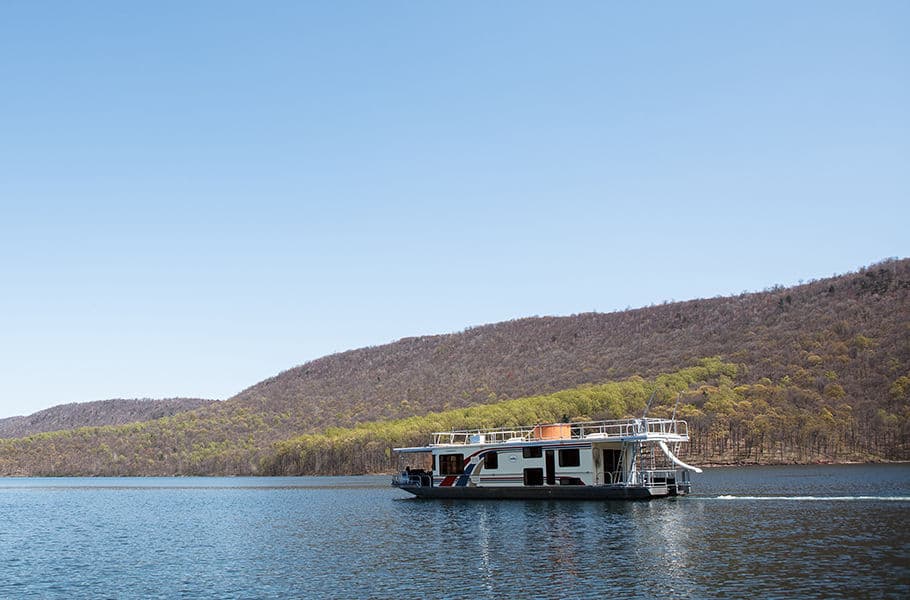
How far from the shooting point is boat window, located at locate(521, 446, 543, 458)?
79.8 metres

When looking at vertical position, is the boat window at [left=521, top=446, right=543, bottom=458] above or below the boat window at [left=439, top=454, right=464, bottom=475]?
above

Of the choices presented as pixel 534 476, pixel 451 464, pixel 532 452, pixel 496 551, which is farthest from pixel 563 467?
pixel 496 551

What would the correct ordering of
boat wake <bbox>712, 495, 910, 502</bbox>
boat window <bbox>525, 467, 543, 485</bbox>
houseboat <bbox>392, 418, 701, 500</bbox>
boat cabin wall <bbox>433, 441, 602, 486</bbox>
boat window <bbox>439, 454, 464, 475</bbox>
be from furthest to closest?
boat window <bbox>439, 454, 464, 475</bbox> → boat window <bbox>525, 467, 543, 485</bbox> → boat cabin wall <bbox>433, 441, 602, 486</bbox> → houseboat <bbox>392, 418, 701, 500</bbox> → boat wake <bbox>712, 495, 910, 502</bbox>

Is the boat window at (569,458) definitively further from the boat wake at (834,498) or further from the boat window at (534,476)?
the boat wake at (834,498)

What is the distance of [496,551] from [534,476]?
3148cm

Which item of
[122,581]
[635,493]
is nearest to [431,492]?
[635,493]

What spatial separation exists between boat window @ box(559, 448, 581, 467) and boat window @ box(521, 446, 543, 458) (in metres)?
2.17

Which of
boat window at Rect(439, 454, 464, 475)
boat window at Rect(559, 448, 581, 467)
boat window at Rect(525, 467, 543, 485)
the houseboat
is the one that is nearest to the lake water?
the houseboat

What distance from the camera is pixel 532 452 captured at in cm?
8019

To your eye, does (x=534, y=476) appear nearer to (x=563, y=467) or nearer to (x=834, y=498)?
(x=563, y=467)

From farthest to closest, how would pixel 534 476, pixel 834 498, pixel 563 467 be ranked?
pixel 534 476, pixel 563 467, pixel 834 498

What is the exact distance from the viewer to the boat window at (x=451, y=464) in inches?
3378

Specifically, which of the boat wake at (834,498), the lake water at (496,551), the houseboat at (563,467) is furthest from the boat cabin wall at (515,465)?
the boat wake at (834,498)

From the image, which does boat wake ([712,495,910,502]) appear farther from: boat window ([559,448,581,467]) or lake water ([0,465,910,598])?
boat window ([559,448,581,467])
